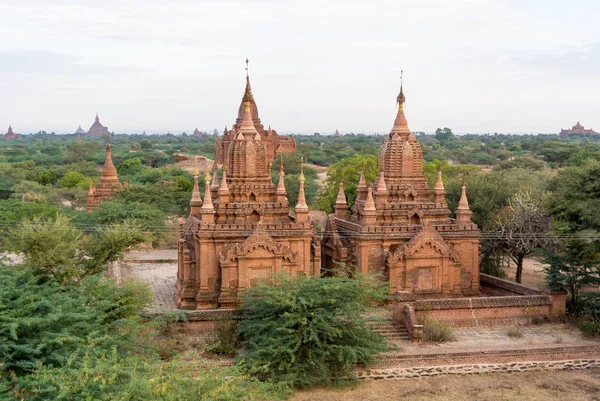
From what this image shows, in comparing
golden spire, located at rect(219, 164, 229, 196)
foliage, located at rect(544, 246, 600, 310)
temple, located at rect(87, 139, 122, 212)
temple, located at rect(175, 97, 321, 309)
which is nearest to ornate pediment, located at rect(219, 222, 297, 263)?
temple, located at rect(175, 97, 321, 309)

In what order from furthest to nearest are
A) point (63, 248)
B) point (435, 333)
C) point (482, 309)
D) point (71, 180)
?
point (71, 180)
point (482, 309)
point (435, 333)
point (63, 248)

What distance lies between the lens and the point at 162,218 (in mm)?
42812

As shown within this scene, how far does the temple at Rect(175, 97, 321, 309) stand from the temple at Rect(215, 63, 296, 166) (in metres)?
3.14

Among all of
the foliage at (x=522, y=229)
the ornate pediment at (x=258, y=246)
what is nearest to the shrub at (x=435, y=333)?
the ornate pediment at (x=258, y=246)

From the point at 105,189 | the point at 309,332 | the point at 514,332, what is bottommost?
the point at 514,332

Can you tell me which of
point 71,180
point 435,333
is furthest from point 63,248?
point 71,180

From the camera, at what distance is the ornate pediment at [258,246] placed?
23297 millimetres

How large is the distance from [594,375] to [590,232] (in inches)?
199

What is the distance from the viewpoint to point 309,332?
1916cm

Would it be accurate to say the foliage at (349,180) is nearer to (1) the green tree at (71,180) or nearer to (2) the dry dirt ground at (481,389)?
Result: (2) the dry dirt ground at (481,389)

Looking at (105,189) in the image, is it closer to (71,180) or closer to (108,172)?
(108,172)

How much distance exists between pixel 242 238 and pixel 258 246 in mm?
826

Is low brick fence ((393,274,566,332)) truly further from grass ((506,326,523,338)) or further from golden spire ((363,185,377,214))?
golden spire ((363,185,377,214))

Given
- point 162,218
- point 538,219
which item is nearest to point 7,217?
point 162,218
